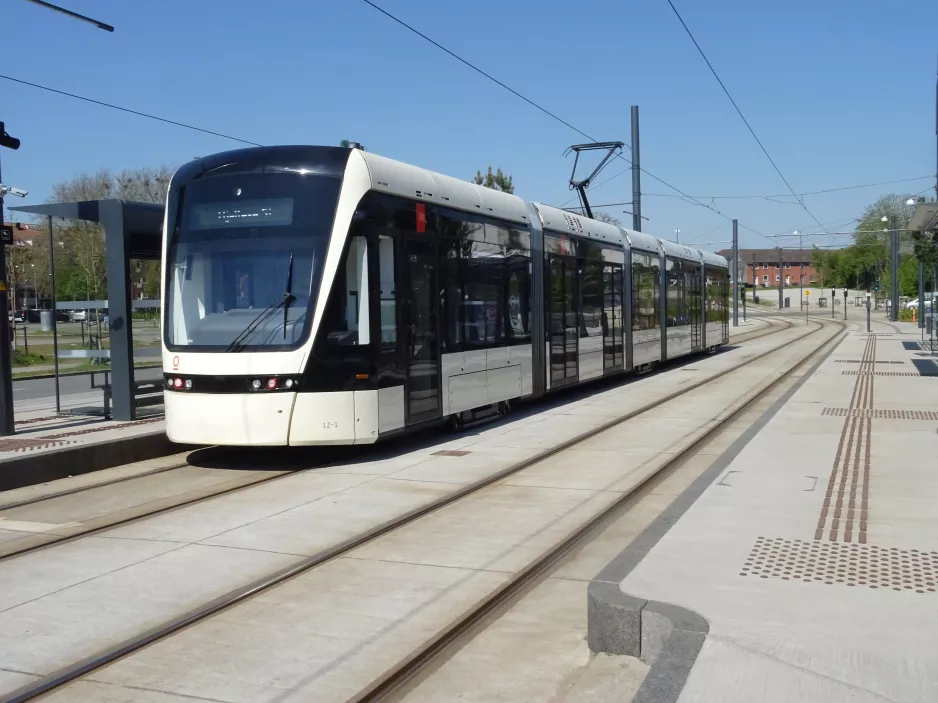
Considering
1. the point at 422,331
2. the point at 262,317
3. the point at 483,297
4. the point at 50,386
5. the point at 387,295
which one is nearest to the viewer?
the point at 262,317

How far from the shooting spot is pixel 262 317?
1012 cm

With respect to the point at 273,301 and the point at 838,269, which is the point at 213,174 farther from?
the point at 838,269

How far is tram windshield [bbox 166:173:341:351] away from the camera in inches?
397

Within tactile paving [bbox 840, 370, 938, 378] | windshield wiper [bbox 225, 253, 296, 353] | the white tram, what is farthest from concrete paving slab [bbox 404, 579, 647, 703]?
tactile paving [bbox 840, 370, 938, 378]

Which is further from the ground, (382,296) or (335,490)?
(382,296)

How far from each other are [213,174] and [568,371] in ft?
26.4

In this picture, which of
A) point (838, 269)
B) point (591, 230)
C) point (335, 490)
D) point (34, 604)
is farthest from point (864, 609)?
point (838, 269)

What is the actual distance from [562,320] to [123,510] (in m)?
9.37

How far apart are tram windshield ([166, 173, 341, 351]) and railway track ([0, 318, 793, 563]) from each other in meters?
1.40

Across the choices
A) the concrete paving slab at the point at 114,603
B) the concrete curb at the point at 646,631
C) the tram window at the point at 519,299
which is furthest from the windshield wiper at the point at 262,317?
the concrete curb at the point at 646,631

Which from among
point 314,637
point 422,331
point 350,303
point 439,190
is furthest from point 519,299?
point 314,637

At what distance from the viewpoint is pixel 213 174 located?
10.7 meters

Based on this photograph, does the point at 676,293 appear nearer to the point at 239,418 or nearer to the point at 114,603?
the point at 239,418

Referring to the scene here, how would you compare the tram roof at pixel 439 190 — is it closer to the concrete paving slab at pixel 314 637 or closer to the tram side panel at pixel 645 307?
the concrete paving slab at pixel 314 637
